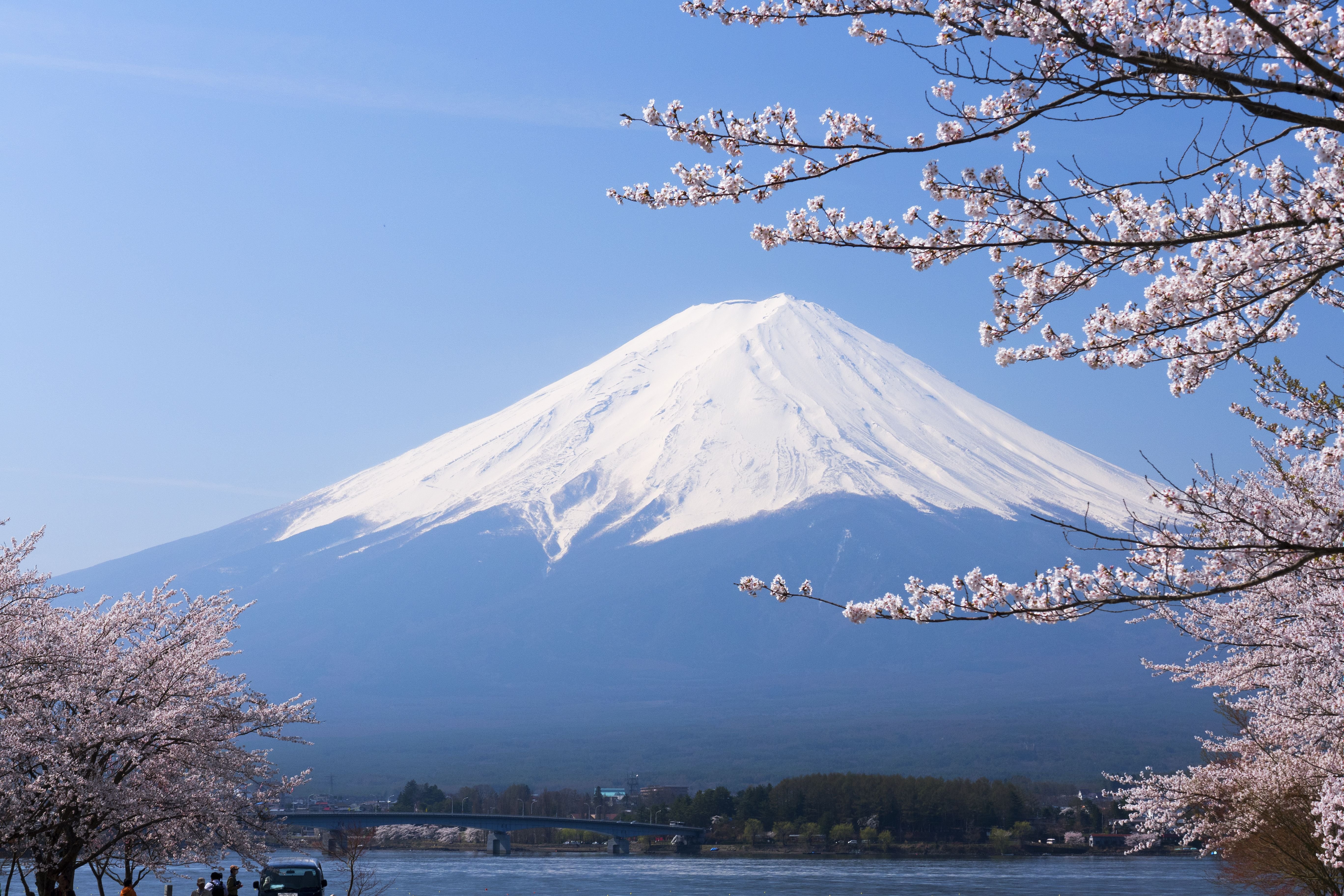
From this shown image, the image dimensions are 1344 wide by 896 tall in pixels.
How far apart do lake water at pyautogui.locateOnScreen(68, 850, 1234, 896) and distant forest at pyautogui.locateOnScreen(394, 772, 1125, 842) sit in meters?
5.52

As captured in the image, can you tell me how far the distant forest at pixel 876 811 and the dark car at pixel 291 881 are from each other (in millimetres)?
101203

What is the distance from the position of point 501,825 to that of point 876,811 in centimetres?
3720

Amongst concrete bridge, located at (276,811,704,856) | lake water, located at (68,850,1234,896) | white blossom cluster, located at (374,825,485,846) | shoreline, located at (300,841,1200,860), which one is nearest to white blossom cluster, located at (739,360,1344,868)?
lake water, located at (68,850,1234,896)

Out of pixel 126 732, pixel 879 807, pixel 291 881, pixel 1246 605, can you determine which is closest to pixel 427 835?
pixel 879 807

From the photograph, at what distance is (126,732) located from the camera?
1623cm

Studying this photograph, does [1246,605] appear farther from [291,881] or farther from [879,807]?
[879,807]

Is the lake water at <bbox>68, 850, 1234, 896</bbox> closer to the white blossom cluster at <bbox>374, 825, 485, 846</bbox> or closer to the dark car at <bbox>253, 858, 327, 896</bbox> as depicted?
the white blossom cluster at <bbox>374, 825, 485, 846</bbox>

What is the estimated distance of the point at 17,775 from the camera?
1548 cm

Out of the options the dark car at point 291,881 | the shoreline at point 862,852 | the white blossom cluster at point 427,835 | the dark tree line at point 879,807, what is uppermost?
the dark car at point 291,881

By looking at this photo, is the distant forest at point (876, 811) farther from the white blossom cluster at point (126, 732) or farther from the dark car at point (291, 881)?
the white blossom cluster at point (126, 732)

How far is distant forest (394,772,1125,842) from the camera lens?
11988 cm

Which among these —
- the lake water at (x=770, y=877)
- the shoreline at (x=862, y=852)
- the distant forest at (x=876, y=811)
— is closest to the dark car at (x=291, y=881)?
the lake water at (x=770, y=877)

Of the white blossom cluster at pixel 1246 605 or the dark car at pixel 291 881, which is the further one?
the dark car at pixel 291 881

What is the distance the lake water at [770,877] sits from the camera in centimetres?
6844
